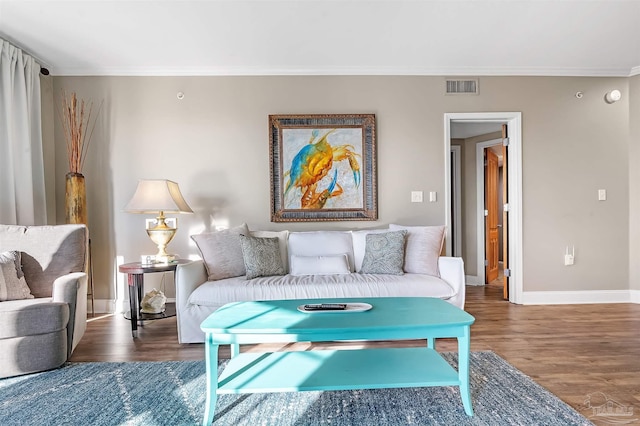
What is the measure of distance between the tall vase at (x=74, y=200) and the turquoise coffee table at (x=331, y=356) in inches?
100

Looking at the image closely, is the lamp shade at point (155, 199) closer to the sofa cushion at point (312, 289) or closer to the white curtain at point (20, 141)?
the sofa cushion at point (312, 289)

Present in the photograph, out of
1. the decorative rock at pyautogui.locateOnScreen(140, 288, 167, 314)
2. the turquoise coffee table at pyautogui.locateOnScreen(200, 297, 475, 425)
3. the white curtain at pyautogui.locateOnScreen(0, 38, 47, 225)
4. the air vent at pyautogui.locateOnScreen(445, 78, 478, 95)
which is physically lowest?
the decorative rock at pyautogui.locateOnScreen(140, 288, 167, 314)

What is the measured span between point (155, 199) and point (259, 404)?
2.13m

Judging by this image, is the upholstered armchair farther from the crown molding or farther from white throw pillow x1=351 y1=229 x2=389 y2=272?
white throw pillow x1=351 y1=229 x2=389 y2=272

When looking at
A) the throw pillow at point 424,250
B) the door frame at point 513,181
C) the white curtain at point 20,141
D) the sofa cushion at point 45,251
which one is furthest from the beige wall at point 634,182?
the white curtain at point 20,141

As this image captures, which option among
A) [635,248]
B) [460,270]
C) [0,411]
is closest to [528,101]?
[635,248]

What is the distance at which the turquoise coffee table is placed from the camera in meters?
1.73

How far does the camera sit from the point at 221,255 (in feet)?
11.0

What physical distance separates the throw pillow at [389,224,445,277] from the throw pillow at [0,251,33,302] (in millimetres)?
2991

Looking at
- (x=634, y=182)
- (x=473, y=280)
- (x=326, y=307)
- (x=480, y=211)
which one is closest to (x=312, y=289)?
(x=326, y=307)

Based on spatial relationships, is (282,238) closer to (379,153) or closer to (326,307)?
(379,153)

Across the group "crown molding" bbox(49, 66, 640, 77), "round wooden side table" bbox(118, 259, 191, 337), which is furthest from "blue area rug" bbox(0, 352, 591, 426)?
"crown molding" bbox(49, 66, 640, 77)

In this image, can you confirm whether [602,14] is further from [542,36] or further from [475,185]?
[475,185]

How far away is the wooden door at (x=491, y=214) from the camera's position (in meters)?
5.45
